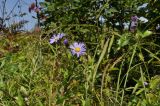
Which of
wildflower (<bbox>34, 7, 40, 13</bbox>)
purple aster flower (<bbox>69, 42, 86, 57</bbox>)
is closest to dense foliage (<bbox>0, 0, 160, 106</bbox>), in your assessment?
purple aster flower (<bbox>69, 42, 86, 57</bbox>)

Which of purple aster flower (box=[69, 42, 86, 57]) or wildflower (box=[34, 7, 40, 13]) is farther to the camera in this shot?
wildflower (box=[34, 7, 40, 13])

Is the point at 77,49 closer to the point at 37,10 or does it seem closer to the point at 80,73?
the point at 80,73

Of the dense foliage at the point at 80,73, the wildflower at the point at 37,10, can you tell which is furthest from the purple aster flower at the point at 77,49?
the wildflower at the point at 37,10

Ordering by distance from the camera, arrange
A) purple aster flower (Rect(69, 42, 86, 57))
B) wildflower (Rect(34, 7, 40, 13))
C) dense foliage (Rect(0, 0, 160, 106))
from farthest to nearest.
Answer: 1. wildflower (Rect(34, 7, 40, 13))
2. purple aster flower (Rect(69, 42, 86, 57))
3. dense foliage (Rect(0, 0, 160, 106))

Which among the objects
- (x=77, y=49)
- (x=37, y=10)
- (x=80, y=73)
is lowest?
(x=80, y=73)

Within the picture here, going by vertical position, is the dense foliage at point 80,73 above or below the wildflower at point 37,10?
below

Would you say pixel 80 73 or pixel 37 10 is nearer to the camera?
pixel 80 73

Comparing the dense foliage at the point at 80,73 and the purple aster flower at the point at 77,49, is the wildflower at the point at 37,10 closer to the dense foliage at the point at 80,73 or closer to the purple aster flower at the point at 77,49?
the dense foliage at the point at 80,73

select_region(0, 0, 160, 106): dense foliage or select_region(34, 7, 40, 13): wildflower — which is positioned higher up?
select_region(34, 7, 40, 13): wildflower

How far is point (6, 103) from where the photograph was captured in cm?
207

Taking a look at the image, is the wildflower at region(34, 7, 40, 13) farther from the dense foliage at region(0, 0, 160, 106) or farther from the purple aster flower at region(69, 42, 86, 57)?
the purple aster flower at region(69, 42, 86, 57)

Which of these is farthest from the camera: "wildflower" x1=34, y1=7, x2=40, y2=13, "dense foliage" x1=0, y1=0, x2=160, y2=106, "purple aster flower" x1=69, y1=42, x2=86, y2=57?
"wildflower" x1=34, y1=7, x2=40, y2=13

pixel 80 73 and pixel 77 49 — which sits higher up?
pixel 77 49

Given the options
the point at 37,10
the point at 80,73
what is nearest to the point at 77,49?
the point at 80,73
